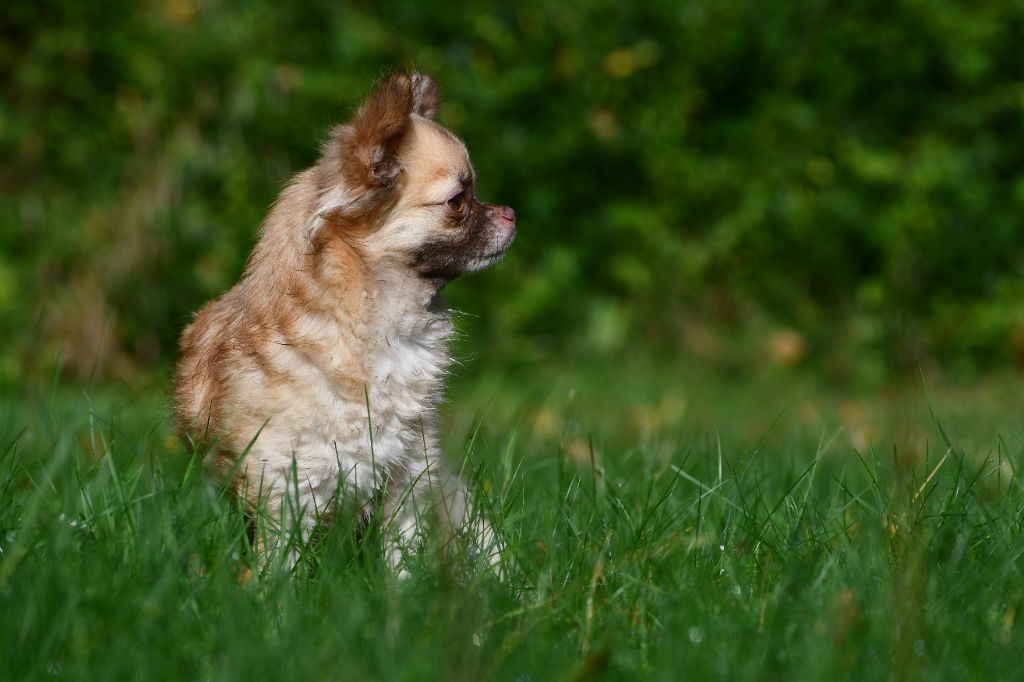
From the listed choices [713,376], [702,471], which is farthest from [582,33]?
[702,471]

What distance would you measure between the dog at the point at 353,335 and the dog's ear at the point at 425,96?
0.21 m

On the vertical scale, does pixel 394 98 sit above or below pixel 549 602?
above

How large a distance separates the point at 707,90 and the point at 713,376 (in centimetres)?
178

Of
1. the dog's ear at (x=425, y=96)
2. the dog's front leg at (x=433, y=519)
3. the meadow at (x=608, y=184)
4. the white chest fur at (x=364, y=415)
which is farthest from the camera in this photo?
the meadow at (x=608, y=184)

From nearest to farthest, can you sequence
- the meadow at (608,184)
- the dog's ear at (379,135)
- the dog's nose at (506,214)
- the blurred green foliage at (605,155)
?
the dog's ear at (379,135) → the dog's nose at (506,214) → the meadow at (608,184) → the blurred green foliage at (605,155)

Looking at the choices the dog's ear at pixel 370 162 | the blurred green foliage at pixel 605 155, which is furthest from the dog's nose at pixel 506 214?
the blurred green foliage at pixel 605 155

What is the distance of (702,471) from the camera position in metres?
3.73

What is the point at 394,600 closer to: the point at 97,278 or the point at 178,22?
the point at 97,278

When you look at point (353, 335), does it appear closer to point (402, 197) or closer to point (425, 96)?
point (402, 197)

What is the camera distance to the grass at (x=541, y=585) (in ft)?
7.22

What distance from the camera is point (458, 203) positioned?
11.3ft

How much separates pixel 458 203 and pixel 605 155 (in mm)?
4458

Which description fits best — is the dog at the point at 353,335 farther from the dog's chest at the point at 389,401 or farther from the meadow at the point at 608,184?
the meadow at the point at 608,184

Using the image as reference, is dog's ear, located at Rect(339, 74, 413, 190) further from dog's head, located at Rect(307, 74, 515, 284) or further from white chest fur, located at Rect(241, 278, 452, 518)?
white chest fur, located at Rect(241, 278, 452, 518)
